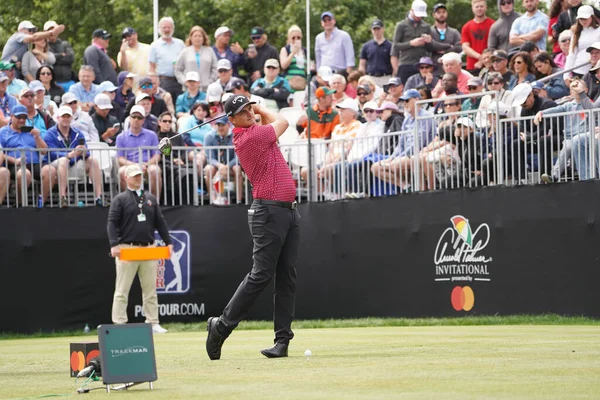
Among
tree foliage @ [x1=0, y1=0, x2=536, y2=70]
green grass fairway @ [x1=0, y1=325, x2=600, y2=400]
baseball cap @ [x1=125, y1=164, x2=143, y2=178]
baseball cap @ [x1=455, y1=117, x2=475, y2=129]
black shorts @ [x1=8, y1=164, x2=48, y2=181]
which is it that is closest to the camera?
green grass fairway @ [x1=0, y1=325, x2=600, y2=400]

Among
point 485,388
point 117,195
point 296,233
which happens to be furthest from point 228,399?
point 117,195

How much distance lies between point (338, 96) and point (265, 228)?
1170 centimetres

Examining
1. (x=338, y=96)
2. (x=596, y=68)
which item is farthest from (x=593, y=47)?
(x=338, y=96)

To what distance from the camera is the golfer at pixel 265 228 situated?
10625 millimetres

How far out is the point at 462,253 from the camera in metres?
17.2

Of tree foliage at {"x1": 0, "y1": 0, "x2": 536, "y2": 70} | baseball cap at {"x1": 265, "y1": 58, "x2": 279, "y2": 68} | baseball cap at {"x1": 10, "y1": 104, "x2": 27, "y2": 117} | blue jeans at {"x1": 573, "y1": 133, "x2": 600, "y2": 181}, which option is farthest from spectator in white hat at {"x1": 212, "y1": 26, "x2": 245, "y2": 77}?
tree foliage at {"x1": 0, "y1": 0, "x2": 536, "y2": 70}

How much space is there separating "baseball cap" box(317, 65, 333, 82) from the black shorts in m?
6.32

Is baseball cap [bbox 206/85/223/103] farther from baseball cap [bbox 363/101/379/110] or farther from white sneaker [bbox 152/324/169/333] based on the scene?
white sneaker [bbox 152/324/169/333]

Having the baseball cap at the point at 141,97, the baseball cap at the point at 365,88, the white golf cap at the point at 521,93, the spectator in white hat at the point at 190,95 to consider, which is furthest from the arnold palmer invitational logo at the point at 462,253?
the spectator in white hat at the point at 190,95

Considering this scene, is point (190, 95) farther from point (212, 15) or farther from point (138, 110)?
point (212, 15)

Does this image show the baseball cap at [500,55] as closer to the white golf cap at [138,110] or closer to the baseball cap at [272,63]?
the baseball cap at [272,63]

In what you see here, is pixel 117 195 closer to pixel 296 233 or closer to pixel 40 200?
pixel 40 200

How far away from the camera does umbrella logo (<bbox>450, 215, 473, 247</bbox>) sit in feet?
56.1

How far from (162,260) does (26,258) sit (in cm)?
218
